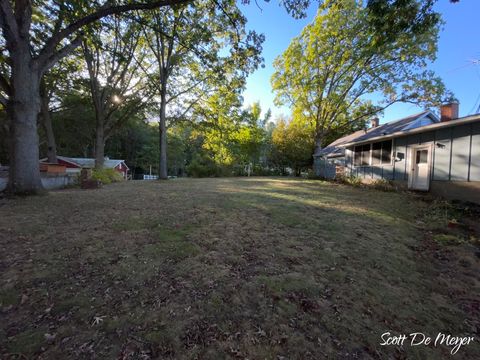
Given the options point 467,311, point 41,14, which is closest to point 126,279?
point 467,311

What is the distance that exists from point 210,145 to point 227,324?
2641 cm

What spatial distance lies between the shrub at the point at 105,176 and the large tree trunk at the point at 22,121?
550 cm

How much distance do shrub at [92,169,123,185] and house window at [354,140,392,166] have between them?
48.9 ft

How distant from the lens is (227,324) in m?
2.24

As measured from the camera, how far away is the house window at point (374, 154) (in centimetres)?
1234

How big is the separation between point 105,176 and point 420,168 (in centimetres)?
1591

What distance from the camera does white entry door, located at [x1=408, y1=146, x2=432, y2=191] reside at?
32.5ft

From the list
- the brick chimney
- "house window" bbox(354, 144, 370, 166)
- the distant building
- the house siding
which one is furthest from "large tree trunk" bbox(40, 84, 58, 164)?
the brick chimney

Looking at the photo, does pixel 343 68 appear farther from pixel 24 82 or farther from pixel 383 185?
pixel 24 82

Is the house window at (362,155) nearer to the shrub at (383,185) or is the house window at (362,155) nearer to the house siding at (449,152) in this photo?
the shrub at (383,185)

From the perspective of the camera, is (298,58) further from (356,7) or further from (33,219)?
(33,219)

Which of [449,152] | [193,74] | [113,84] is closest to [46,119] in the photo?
[113,84]

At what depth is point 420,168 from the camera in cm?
1036

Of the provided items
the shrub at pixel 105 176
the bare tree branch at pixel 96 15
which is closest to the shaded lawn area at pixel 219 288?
the bare tree branch at pixel 96 15
